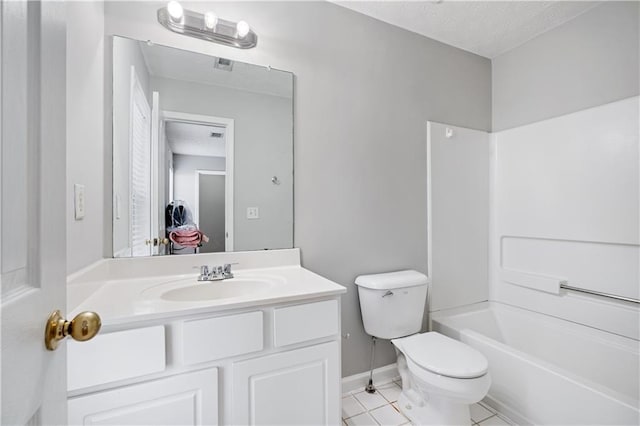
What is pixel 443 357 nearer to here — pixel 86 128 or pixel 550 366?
pixel 550 366

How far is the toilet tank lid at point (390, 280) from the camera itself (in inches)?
68.0

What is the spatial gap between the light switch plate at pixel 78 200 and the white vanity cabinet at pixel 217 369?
17.6 inches

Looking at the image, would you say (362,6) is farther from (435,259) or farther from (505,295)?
(505,295)

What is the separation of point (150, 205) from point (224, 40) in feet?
2.96

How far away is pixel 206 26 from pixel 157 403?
1570 mm

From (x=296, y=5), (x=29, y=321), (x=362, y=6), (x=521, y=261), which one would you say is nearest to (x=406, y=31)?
(x=362, y=6)

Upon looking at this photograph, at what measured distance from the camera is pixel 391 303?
175 centimetres

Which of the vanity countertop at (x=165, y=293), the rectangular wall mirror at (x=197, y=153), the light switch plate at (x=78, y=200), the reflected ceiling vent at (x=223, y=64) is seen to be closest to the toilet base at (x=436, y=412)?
the vanity countertop at (x=165, y=293)

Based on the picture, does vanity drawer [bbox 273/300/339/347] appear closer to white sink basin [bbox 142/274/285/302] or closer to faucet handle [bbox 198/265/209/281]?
white sink basin [bbox 142/274/285/302]

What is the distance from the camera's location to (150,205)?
1.47m

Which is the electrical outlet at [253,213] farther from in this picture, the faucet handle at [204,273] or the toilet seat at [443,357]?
the toilet seat at [443,357]

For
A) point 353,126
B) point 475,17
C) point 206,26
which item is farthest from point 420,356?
point 475,17

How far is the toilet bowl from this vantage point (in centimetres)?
134

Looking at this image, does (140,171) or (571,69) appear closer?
(140,171)
